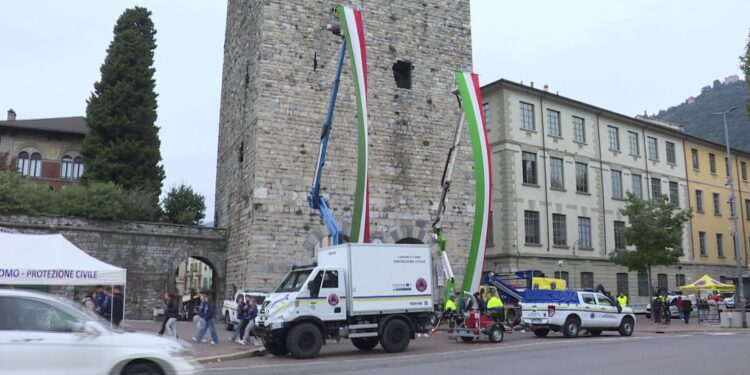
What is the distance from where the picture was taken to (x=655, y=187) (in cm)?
3975

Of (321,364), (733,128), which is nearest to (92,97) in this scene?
(321,364)

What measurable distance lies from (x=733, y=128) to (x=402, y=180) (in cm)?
5594

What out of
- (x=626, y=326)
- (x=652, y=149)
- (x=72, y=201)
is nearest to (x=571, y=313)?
(x=626, y=326)

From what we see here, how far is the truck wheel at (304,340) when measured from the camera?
13.8 m

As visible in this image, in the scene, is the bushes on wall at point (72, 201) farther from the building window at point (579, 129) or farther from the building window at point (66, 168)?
the building window at point (579, 129)

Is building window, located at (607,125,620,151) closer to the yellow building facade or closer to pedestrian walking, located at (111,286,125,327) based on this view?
the yellow building facade

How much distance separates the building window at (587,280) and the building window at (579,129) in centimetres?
766

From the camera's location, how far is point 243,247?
2392 cm

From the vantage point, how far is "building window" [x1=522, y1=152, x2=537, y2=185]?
33125 mm

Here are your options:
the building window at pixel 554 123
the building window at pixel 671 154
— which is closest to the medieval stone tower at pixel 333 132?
the building window at pixel 554 123

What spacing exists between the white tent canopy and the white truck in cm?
456

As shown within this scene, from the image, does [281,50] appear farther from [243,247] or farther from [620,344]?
[620,344]

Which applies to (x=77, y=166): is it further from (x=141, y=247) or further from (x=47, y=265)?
(x=47, y=265)

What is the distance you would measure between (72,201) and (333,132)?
11551mm
